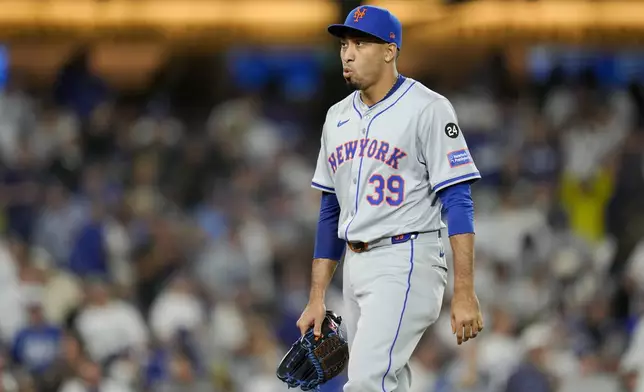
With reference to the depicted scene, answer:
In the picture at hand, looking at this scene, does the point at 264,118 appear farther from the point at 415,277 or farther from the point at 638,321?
the point at 415,277

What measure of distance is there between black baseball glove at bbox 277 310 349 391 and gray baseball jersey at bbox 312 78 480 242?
41 centimetres

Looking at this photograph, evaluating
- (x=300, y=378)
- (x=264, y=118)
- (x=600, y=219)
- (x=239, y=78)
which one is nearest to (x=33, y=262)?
(x=264, y=118)

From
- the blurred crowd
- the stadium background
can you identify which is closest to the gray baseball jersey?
the blurred crowd

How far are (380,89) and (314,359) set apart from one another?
0.98 metres

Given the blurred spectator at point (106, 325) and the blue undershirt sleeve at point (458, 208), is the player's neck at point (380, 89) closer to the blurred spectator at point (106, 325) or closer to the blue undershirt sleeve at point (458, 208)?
the blue undershirt sleeve at point (458, 208)

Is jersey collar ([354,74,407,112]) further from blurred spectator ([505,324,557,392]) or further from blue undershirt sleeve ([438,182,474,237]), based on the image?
blurred spectator ([505,324,557,392])

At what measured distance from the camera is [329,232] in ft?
14.4

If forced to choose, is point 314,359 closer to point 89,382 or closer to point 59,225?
point 89,382

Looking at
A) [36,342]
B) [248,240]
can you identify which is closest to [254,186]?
[248,240]

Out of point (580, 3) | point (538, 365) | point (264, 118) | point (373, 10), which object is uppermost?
point (373, 10)

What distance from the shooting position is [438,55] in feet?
43.4

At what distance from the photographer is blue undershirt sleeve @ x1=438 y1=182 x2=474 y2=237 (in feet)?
13.0

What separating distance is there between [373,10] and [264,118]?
334 inches

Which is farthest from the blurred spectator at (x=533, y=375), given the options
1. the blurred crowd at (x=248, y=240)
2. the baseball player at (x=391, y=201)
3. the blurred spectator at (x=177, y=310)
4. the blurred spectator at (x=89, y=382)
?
the baseball player at (x=391, y=201)
